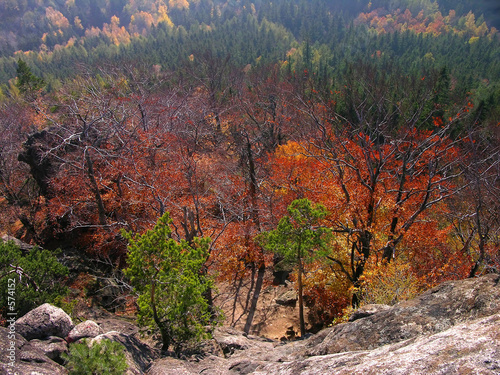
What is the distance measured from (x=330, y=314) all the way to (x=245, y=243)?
6.33 meters

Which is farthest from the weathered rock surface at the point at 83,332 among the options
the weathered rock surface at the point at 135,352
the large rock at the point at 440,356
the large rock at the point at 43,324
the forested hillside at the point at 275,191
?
the large rock at the point at 440,356

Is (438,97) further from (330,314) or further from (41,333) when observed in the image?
(41,333)

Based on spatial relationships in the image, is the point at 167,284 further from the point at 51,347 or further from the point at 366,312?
the point at 366,312

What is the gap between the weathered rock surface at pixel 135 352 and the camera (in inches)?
274

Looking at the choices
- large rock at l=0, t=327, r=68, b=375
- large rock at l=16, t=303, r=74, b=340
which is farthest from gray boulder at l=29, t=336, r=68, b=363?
large rock at l=16, t=303, r=74, b=340

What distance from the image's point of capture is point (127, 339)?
798 centimetres

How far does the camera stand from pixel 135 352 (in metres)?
7.70

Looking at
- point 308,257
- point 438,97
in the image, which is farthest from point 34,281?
point 438,97

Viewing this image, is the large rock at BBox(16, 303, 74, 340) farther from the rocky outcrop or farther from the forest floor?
the forest floor

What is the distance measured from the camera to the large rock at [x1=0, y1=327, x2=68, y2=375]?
19.4 feet

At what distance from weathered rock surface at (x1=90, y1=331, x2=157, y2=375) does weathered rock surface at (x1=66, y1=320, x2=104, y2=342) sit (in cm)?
68

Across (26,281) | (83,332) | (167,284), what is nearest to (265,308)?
(167,284)

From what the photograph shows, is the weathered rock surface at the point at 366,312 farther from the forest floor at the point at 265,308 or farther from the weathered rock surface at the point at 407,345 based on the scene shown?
the forest floor at the point at 265,308

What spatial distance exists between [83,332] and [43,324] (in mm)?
979
